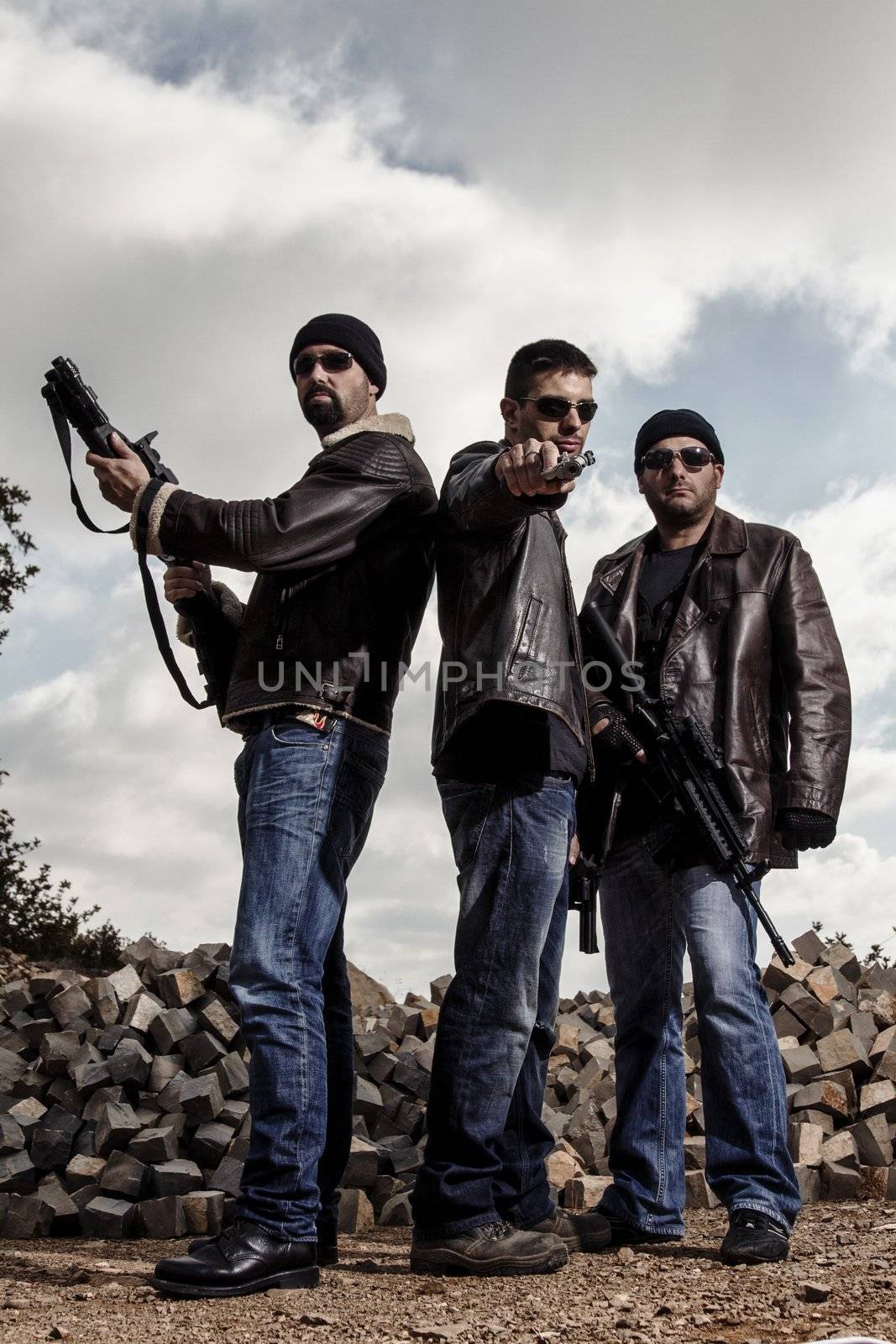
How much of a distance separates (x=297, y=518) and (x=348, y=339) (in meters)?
0.67

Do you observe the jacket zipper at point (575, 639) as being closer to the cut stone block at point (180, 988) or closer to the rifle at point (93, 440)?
the rifle at point (93, 440)

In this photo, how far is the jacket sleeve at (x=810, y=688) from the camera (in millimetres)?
3975

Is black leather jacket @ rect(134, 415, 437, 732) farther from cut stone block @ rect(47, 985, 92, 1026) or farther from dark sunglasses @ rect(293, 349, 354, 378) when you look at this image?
cut stone block @ rect(47, 985, 92, 1026)

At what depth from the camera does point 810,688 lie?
13.3ft

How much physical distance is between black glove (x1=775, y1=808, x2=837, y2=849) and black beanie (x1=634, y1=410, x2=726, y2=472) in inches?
49.0

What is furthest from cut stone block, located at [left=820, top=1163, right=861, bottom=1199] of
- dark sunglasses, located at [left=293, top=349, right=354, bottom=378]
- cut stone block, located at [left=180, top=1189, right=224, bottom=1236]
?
dark sunglasses, located at [left=293, top=349, right=354, bottom=378]

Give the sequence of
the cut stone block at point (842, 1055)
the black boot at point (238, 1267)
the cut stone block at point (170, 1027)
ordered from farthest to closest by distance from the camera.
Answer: the cut stone block at point (842, 1055) → the cut stone block at point (170, 1027) → the black boot at point (238, 1267)

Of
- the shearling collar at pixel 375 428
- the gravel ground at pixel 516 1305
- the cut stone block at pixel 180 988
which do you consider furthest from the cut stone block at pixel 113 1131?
the shearling collar at pixel 375 428

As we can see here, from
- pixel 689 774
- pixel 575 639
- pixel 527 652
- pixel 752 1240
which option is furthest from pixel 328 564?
pixel 752 1240

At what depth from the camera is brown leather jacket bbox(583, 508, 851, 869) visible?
13.0ft

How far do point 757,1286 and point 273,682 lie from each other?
6.11 feet

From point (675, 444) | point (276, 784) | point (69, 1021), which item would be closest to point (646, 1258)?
point (276, 784)

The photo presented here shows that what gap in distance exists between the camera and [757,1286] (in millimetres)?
3125

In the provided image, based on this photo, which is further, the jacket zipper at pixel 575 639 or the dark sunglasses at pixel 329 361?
the dark sunglasses at pixel 329 361
